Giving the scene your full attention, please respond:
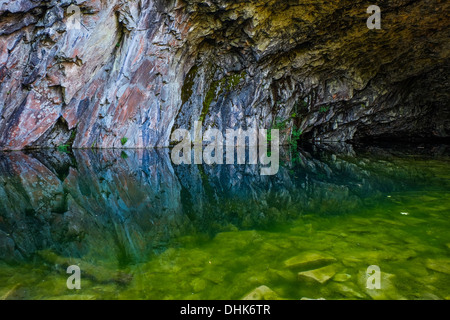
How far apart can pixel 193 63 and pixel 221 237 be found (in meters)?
13.7

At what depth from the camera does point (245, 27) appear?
1363cm

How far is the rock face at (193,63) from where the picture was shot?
1220cm

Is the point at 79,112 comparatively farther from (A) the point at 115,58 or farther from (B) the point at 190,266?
(B) the point at 190,266

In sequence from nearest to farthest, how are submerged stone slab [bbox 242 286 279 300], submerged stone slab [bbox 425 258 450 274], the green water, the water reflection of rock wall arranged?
submerged stone slab [bbox 242 286 279 300] → the green water → submerged stone slab [bbox 425 258 450 274] → the water reflection of rock wall

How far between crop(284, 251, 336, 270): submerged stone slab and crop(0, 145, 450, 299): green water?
2 cm

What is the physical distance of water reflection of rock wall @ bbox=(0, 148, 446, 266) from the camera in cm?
355

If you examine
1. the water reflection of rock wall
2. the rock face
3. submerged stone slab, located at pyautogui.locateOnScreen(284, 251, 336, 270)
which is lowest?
submerged stone slab, located at pyautogui.locateOnScreen(284, 251, 336, 270)

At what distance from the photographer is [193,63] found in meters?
15.9

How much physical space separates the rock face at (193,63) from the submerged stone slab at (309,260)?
11.7 m

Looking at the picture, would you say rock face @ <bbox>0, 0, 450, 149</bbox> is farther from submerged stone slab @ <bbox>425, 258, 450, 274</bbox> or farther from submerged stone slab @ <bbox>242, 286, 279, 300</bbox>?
submerged stone slab @ <bbox>242, 286, 279, 300</bbox>

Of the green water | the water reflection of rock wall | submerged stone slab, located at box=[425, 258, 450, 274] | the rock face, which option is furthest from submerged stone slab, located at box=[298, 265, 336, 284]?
the rock face

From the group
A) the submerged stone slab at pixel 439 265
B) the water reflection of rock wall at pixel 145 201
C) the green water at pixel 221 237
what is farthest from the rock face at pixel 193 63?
the submerged stone slab at pixel 439 265

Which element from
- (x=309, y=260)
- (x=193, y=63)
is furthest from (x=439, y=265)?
(x=193, y=63)
